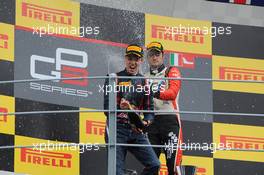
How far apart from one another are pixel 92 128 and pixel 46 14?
3.35ft

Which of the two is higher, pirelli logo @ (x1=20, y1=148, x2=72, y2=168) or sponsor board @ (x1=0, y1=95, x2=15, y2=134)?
sponsor board @ (x1=0, y1=95, x2=15, y2=134)

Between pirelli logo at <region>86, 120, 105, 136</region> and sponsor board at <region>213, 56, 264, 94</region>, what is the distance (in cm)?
108

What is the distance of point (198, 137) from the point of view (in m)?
10.2

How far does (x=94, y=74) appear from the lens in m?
10.1

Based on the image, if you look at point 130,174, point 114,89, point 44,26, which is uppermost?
point 44,26

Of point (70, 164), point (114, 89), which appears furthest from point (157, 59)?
point (70, 164)

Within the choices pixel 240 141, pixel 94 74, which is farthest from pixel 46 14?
pixel 240 141

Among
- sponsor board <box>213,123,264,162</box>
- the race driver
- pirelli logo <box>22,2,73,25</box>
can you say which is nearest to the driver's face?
the race driver

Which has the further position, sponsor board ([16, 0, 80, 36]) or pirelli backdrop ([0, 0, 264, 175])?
sponsor board ([16, 0, 80, 36])

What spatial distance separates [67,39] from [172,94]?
1.72 meters

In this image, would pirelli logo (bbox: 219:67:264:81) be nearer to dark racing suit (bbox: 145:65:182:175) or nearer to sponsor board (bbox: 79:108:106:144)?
sponsor board (bbox: 79:108:106:144)

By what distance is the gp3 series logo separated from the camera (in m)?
9.91

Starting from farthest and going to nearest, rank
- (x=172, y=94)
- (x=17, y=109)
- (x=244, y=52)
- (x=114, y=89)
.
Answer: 1. (x=244, y=52)
2. (x=17, y=109)
3. (x=172, y=94)
4. (x=114, y=89)

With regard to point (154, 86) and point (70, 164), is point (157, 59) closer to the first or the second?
point (154, 86)
